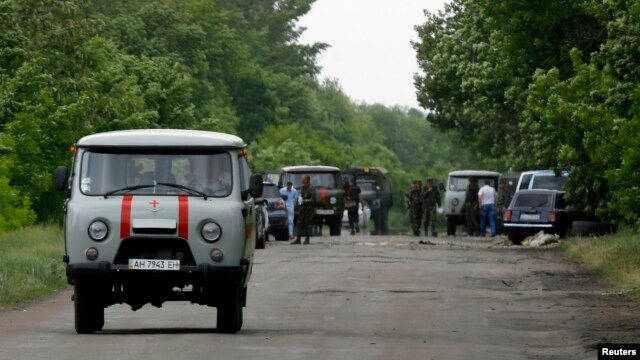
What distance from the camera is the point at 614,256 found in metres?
32.1

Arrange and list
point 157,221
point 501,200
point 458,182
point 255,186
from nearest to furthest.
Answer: point 157,221 → point 255,186 → point 501,200 → point 458,182

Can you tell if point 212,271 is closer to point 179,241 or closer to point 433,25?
point 179,241

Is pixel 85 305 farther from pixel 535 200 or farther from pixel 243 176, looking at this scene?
pixel 535 200

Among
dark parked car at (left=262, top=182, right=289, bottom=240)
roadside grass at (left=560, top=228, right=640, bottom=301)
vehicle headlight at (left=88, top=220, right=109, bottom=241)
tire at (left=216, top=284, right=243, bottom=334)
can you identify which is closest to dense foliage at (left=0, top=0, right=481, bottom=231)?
dark parked car at (left=262, top=182, right=289, bottom=240)

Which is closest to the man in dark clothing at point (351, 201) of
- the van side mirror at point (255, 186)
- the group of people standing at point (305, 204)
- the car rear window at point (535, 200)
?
the group of people standing at point (305, 204)

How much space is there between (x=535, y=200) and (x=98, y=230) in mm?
27012

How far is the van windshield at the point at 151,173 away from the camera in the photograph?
18.8m

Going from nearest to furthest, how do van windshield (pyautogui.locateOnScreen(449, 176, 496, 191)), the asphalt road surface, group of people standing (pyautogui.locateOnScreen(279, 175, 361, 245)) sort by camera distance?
1. the asphalt road surface
2. group of people standing (pyautogui.locateOnScreen(279, 175, 361, 245))
3. van windshield (pyautogui.locateOnScreen(449, 176, 496, 191))

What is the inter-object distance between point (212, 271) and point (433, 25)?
39.8 m

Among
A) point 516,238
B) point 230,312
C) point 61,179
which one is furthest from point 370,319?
point 516,238

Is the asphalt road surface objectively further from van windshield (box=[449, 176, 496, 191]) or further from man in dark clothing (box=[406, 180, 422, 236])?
van windshield (box=[449, 176, 496, 191])

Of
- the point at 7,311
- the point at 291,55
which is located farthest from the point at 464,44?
the point at 291,55

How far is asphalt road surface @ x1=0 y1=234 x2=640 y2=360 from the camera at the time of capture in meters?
16.8

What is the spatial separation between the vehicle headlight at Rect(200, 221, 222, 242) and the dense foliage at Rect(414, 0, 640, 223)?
7.91 meters
